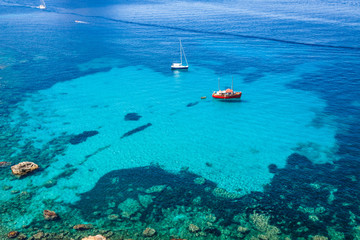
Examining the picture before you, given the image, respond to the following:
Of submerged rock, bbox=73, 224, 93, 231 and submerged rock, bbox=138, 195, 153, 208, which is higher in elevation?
submerged rock, bbox=73, 224, 93, 231

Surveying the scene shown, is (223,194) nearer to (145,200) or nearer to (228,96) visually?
(145,200)

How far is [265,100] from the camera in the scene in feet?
229

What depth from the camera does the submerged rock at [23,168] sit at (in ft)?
145

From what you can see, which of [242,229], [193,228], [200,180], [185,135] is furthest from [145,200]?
[185,135]

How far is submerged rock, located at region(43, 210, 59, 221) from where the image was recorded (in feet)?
121

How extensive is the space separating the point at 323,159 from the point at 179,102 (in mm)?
35866

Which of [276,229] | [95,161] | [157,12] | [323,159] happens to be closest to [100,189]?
[95,161]

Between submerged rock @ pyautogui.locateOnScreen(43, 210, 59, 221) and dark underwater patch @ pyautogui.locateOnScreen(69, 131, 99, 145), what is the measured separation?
60.6ft

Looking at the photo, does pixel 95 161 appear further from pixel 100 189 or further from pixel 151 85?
pixel 151 85

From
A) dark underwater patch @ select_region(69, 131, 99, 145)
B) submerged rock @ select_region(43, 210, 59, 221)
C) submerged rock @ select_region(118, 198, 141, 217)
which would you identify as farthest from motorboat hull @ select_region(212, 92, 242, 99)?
submerged rock @ select_region(43, 210, 59, 221)

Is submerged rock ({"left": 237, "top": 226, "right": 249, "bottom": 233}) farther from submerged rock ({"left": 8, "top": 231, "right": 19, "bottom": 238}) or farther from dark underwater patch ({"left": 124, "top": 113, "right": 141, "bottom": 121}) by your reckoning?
dark underwater patch ({"left": 124, "top": 113, "right": 141, "bottom": 121})

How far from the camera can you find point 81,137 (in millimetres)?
55875

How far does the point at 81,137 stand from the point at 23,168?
43.5 feet

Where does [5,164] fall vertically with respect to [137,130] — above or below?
above
